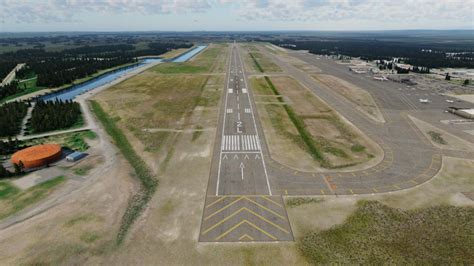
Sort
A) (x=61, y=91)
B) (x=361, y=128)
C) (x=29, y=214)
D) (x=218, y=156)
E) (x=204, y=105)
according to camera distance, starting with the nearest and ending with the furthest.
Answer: (x=29, y=214), (x=218, y=156), (x=361, y=128), (x=204, y=105), (x=61, y=91)

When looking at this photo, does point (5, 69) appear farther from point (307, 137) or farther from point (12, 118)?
point (307, 137)

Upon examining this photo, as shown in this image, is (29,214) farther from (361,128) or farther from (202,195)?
(361,128)

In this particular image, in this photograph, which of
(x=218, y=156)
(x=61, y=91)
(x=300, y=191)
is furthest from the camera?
(x=61, y=91)

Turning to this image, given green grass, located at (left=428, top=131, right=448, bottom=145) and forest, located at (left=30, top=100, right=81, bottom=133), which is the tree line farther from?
green grass, located at (left=428, top=131, right=448, bottom=145)

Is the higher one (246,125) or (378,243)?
(246,125)

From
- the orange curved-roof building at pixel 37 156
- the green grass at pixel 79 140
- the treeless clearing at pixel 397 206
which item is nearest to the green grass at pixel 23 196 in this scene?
the orange curved-roof building at pixel 37 156

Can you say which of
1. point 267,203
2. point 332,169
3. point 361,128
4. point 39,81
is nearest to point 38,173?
point 267,203

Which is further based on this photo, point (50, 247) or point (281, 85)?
point (281, 85)
